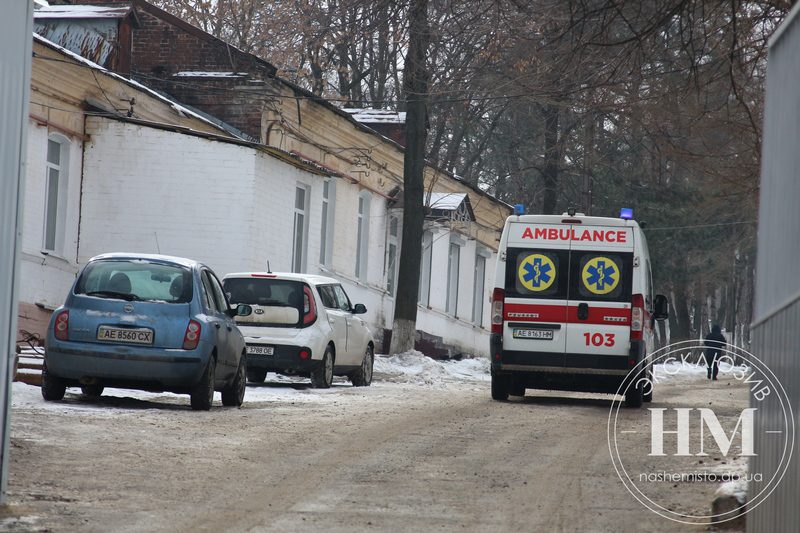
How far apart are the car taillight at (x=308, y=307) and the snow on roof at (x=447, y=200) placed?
56.2 feet

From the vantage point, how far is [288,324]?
2077 centimetres

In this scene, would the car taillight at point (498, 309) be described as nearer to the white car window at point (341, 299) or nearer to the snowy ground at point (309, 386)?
the snowy ground at point (309, 386)

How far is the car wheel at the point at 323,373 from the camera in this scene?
20833 mm

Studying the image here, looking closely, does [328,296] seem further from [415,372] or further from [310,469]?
[310,469]

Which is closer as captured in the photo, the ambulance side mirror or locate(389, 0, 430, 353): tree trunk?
the ambulance side mirror

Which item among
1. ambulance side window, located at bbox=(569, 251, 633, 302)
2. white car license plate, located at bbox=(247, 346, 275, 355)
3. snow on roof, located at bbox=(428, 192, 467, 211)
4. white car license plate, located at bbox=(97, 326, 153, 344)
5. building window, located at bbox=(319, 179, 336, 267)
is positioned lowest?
white car license plate, located at bbox=(247, 346, 275, 355)

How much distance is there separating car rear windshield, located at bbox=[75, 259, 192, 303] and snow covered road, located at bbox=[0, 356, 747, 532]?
1.23 metres

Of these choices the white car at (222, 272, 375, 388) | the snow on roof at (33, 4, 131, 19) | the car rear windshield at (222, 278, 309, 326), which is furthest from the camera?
the snow on roof at (33, 4, 131, 19)

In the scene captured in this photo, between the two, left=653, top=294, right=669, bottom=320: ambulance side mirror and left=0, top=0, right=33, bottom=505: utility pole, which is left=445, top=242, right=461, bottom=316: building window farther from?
left=0, top=0, right=33, bottom=505: utility pole

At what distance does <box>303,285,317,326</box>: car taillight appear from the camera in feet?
68.3

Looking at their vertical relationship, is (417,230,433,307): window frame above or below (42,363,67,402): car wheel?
above

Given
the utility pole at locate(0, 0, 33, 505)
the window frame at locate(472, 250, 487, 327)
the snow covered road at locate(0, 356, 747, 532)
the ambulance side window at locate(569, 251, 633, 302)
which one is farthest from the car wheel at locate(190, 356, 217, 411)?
the window frame at locate(472, 250, 487, 327)

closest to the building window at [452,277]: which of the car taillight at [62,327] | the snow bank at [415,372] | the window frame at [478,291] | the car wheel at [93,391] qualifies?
the window frame at [478,291]

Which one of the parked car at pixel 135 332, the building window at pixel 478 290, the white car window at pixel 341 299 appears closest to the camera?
the parked car at pixel 135 332
